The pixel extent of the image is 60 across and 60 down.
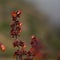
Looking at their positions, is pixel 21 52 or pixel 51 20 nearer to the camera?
pixel 21 52

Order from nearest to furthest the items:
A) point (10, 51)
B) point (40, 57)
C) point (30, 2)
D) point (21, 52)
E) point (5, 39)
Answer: point (21, 52) → point (40, 57) → point (10, 51) → point (5, 39) → point (30, 2)

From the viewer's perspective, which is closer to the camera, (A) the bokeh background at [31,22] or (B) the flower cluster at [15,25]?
(B) the flower cluster at [15,25]

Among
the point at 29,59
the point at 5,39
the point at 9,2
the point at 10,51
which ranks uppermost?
the point at 9,2

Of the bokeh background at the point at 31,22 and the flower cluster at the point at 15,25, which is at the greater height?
the bokeh background at the point at 31,22

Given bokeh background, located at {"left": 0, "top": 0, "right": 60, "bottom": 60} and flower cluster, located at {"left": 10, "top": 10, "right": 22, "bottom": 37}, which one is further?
bokeh background, located at {"left": 0, "top": 0, "right": 60, "bottom": 60}

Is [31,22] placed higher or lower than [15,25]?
higher

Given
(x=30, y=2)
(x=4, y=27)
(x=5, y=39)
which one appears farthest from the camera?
(x=30, y=2)

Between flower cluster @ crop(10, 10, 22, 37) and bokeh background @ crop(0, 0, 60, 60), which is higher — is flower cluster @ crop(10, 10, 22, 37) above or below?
below

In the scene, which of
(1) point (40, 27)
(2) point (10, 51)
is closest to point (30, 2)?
(1) point (40, 27)

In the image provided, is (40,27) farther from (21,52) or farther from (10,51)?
(21,52)

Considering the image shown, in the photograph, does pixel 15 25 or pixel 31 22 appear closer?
pixel 15 25

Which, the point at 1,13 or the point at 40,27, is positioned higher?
the point at 1,13
